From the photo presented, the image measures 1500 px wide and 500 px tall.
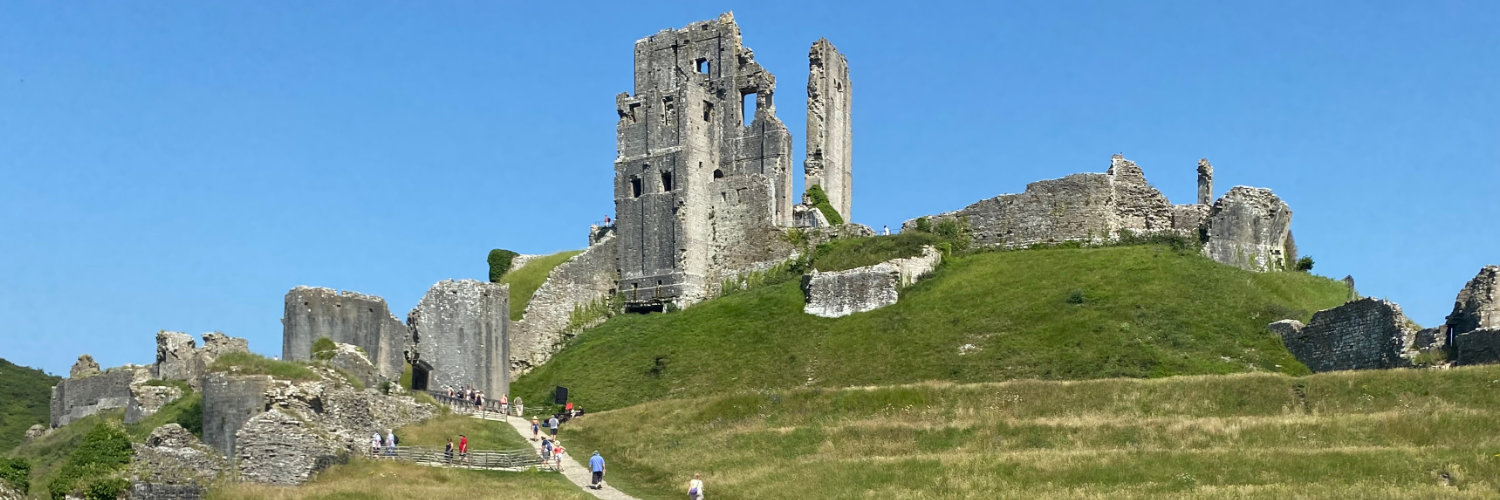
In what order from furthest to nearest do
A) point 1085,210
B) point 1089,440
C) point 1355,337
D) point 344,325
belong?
point 1085,210, point 344,325, point 1355,337, point 1089,440

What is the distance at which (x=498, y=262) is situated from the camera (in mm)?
71062

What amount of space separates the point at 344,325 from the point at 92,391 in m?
12.5

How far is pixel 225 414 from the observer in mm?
42000

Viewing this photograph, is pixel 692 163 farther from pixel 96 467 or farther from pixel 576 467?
pixel 96 467

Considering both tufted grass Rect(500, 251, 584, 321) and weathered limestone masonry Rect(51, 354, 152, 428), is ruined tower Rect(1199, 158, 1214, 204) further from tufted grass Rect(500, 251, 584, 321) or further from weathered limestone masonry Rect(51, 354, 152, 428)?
weathered limestone masonry Rect(51, 354, 152, 428)

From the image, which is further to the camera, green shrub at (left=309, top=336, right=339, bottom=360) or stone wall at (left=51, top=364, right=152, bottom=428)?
stone wall at (left=51, top=364, right=152, bottom=428)

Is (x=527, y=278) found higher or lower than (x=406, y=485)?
higher

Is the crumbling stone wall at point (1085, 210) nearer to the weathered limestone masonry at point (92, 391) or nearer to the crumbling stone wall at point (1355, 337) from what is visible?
the crumbling stone wall at point (1355, 337)

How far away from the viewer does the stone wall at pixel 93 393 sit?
190 ft

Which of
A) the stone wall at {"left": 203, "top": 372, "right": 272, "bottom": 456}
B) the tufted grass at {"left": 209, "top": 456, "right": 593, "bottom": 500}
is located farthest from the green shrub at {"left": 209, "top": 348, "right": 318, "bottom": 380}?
the tufted grass at {"left": 209, "top": 456, "right": 593, "bottom": 500}

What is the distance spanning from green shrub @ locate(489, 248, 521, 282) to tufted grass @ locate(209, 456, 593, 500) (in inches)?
1167

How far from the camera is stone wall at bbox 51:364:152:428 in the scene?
5781cm

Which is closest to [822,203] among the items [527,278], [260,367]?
[527,278]

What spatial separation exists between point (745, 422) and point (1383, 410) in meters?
15.0
